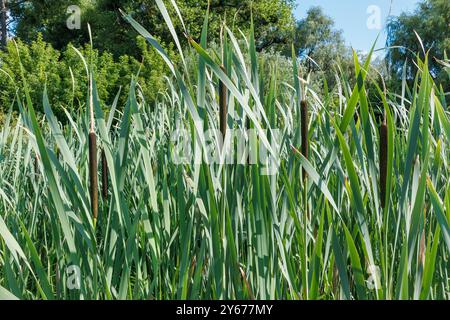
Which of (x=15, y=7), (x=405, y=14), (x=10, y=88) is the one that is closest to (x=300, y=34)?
(x=405, y=14)

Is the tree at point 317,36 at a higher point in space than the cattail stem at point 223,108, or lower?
higher

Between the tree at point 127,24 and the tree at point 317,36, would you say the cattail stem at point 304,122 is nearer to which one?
the tree at point 127,24

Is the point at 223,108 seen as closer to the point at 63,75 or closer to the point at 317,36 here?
the point at 63,75

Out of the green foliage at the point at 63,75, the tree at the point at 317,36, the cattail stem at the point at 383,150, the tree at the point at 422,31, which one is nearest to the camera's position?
the cattail stem at the point at 383,150

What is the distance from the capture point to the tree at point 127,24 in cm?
1606

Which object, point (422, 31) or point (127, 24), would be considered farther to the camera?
point (127, 24)

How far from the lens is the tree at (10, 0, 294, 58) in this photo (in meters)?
16.1

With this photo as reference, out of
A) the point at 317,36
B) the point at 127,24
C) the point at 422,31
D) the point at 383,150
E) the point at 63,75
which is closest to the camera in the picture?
the point at 383,150

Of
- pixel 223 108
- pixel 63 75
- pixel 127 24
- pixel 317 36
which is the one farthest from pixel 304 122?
pixel 317 36

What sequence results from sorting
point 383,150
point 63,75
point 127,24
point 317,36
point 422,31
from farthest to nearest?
point 317,36, point 127,24, point 422,31, point 63,75, point 383,150

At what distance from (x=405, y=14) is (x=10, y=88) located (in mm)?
13217

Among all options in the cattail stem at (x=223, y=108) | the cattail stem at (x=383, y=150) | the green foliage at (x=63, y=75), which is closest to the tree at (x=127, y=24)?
the green foliage at (x=63, y=75)

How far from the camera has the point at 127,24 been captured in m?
16.7
